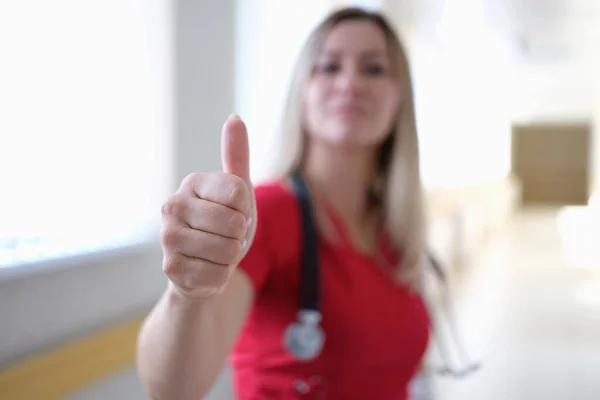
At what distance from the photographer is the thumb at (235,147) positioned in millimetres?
608

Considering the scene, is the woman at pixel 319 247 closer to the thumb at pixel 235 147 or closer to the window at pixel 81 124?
the thumb at pixel 235 147

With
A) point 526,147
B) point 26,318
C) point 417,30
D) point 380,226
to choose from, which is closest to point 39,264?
point 26,318

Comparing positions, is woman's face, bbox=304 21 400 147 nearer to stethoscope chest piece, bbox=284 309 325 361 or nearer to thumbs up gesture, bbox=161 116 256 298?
stethoscope chest piece, bbox=284 309 325 361

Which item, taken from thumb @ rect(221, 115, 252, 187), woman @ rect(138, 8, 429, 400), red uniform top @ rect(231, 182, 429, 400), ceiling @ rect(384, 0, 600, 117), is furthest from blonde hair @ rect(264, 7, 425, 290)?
ceiling @ rect(384, 0, 600, 117)

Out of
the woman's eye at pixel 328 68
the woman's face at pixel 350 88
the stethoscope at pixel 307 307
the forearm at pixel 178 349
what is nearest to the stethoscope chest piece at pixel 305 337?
the stethoscope at pixel 307 307

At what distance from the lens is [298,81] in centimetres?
106

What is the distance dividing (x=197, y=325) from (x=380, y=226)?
561 mm

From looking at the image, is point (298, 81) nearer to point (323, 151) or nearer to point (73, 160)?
point (323, 151)

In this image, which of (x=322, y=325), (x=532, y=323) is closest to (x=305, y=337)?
(x=322, y=325)

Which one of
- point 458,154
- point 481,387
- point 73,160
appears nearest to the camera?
point 73,160

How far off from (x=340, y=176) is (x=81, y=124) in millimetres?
634

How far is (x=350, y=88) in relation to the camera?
1.00 meters

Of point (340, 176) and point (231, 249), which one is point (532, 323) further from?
point (231, 249)

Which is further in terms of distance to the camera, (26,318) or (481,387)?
(481,387)
